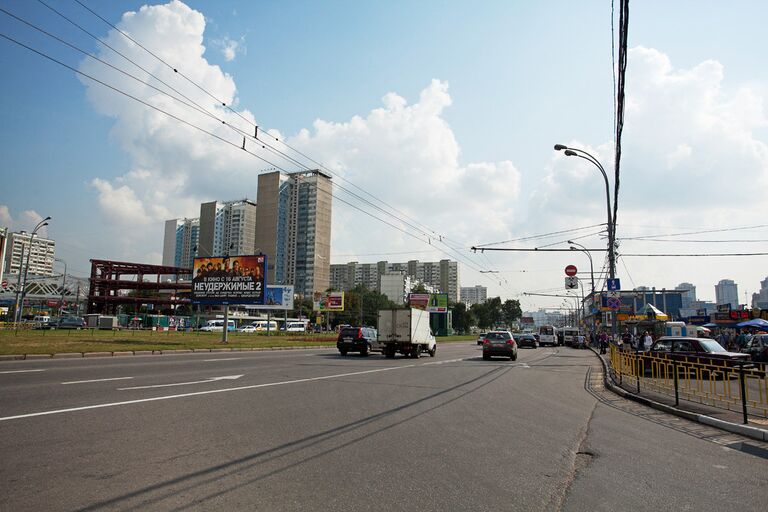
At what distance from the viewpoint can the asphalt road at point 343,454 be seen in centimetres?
462

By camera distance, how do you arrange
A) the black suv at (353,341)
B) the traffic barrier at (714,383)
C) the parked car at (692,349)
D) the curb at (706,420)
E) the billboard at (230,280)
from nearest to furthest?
the curb at (706,420) < the traffic barrier at (714,383) < the parked car at (692,349) < the black suv at (353,341) < the billboard at (230,280)

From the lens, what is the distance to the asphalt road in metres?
4.62

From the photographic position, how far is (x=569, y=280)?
33.8 metres

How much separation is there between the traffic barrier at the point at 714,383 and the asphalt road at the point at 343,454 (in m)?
1.64

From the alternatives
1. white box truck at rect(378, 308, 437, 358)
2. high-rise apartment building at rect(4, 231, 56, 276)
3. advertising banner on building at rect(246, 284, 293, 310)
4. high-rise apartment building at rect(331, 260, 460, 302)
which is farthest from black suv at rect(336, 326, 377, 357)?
high-rise apartment building at rect(331, 260, 460, 302)

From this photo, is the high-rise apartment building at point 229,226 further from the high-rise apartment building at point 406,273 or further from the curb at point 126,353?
the curb at point 126,353

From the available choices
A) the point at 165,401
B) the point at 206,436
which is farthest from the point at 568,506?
the point at 165,401

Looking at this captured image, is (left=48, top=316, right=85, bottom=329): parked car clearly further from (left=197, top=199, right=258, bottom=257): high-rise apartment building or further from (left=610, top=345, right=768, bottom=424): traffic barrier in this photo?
(left=610, top=345, right=768, bottom=424): traffic barrier

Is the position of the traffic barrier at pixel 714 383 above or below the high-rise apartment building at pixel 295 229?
below

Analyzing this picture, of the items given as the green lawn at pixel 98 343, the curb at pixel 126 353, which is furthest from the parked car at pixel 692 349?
the green lawn at pixel 98 343

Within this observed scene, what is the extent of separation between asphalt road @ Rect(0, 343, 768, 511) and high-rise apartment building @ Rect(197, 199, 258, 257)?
338 feet

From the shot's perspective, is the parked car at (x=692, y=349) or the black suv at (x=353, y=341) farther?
the black suv at (x=353, y=341)

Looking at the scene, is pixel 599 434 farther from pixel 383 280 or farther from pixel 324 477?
pixel 383 280

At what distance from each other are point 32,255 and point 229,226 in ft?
238
